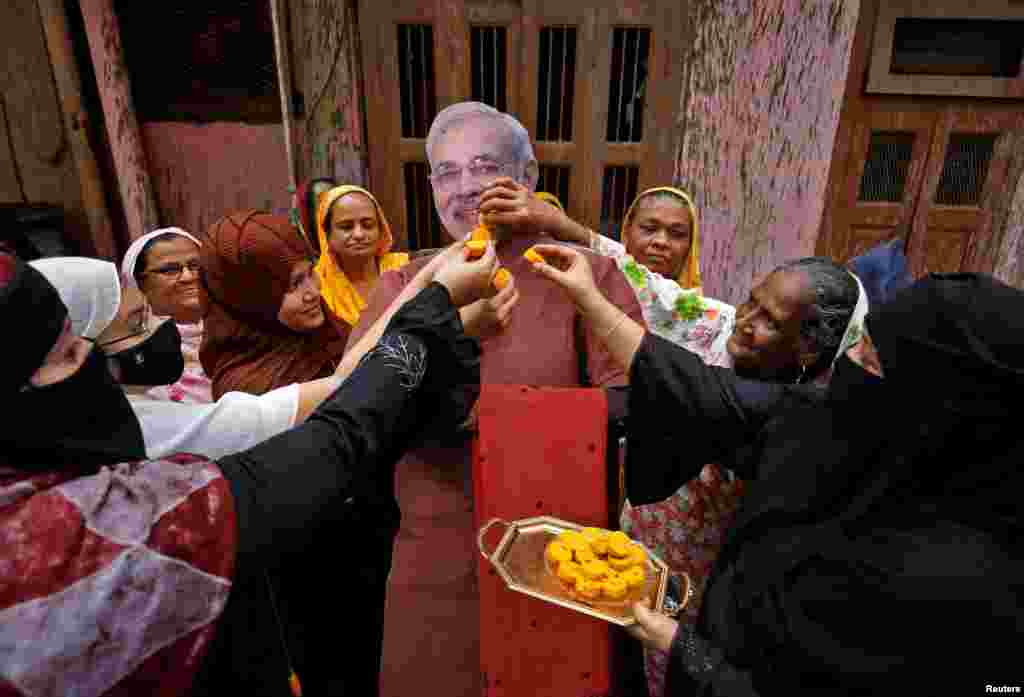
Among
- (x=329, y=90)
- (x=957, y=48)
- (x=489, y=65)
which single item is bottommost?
(x=329, y=90)

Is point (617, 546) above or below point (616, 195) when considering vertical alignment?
below

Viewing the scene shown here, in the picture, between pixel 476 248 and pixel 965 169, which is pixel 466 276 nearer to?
pixel 476 248

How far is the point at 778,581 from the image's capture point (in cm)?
120

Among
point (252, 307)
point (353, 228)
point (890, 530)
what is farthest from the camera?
point (353, 228)

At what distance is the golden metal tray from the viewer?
1.35 metres

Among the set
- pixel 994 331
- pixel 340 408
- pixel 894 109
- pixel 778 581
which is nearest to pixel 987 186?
pixel 894 109

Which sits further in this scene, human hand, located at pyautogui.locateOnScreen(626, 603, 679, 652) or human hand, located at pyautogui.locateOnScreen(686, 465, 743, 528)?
human hand, located at pyautogui.locateOnScreen(686, 465, 743, 528)

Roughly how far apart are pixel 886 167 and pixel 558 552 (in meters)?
3.62

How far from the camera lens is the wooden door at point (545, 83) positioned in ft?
9.84

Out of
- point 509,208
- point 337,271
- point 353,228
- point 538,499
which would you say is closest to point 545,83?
point 353,228

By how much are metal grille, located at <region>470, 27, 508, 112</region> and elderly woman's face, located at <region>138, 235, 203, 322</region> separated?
177cm

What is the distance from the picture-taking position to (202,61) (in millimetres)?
3180

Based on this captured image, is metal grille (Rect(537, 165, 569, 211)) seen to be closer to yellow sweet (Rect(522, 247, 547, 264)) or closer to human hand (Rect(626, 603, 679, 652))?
yellow sweet (Rect(522, 247, 547, 264))

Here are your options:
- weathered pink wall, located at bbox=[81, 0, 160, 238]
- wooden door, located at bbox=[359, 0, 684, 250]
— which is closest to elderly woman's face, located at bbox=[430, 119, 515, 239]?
wooden door, located at bbox=[359, 0, 684, 250]
